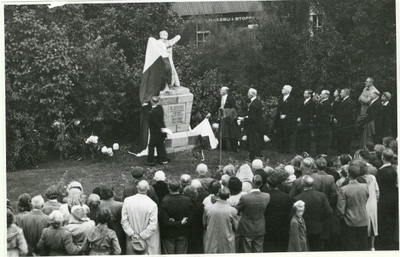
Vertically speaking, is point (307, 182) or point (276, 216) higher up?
point (307, 182)

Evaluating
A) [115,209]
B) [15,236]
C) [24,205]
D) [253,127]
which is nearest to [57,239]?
[15,236]

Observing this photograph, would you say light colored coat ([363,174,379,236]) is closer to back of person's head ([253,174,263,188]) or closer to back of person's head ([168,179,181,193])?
back of person's head ([253,174,263,188])

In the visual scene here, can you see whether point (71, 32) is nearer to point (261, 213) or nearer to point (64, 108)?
point (64, 108)

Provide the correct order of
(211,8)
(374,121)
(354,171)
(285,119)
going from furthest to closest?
(211,8) < (285,119) < (374,121) < (354,171)

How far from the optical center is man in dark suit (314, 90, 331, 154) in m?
12.9

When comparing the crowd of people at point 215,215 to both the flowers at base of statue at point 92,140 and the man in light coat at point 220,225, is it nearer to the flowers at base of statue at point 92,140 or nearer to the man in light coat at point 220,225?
the man in light coat at point 220,225

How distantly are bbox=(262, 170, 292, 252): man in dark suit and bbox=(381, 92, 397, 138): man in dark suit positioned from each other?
Result: 497 cm

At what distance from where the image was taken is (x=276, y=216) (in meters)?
7.59

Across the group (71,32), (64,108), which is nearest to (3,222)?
(64,108)

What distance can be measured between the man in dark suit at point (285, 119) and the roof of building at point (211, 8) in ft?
11.4

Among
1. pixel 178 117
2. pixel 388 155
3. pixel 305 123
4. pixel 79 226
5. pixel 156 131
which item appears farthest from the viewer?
pixel 178 117

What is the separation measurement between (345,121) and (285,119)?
139 centimetres

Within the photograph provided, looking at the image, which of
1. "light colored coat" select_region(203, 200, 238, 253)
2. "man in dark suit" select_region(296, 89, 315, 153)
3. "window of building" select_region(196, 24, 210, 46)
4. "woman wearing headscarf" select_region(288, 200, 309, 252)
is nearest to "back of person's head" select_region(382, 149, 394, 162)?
"woman wearing headscarf" select_region(288, 200, 309, 252)

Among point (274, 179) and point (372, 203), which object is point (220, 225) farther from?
point (372, 203)
